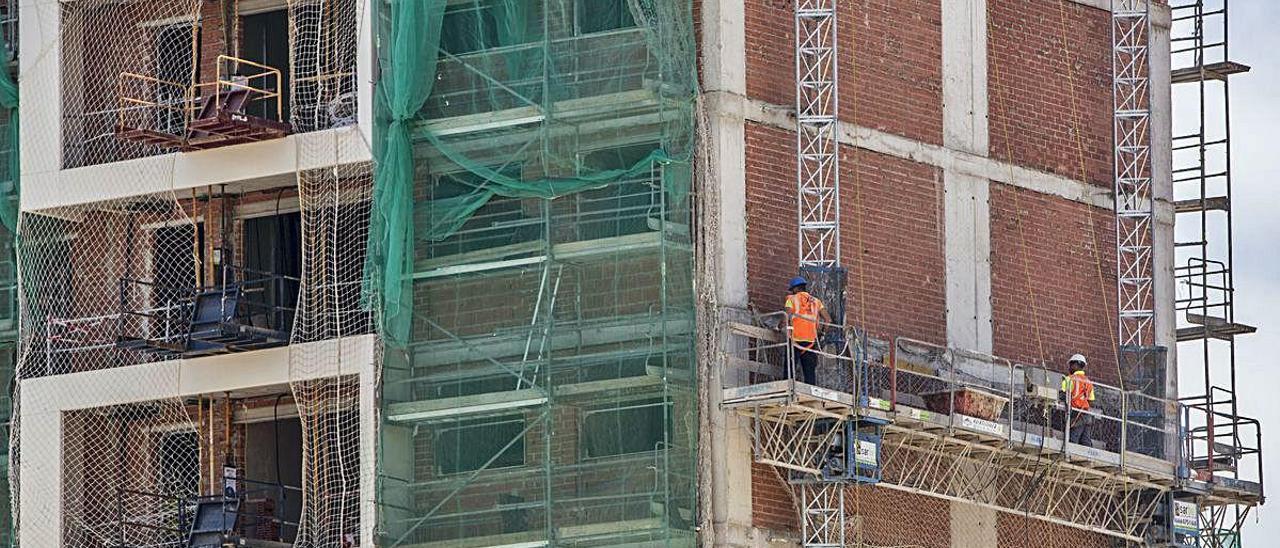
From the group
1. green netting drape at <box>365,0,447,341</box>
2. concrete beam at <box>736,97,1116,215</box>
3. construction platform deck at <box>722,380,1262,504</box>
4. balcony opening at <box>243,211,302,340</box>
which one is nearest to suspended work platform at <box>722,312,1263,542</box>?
construction platform deck at <box>722,380,1262,504</box>

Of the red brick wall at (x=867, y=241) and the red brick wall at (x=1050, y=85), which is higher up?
the red brick wall at (x=1050, y=85)

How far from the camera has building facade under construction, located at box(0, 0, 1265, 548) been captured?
49.8m

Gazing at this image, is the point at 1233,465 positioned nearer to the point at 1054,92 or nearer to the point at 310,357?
the point at 1054,92

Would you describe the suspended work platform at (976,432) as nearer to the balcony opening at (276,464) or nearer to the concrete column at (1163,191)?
the concrete column at (1163,191)

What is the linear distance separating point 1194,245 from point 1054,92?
145 inches

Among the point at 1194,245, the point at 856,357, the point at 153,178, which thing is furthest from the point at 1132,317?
the point at 153,178

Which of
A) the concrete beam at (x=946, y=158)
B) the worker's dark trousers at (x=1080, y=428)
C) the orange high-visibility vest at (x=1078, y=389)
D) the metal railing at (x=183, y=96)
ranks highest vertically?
the metal railing at (x=183, y=96)

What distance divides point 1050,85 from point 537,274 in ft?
32.7

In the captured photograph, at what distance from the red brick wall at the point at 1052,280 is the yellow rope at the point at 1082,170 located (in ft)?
0.10

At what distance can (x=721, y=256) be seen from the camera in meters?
50.1

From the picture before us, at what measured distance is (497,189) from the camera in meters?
50.5

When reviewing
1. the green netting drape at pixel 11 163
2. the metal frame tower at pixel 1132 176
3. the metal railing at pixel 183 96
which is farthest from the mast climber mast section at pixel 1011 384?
the green netting drape at pixel 11 163

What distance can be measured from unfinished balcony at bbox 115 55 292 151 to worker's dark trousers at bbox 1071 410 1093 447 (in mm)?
12220

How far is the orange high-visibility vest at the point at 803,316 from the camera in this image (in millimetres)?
49219
